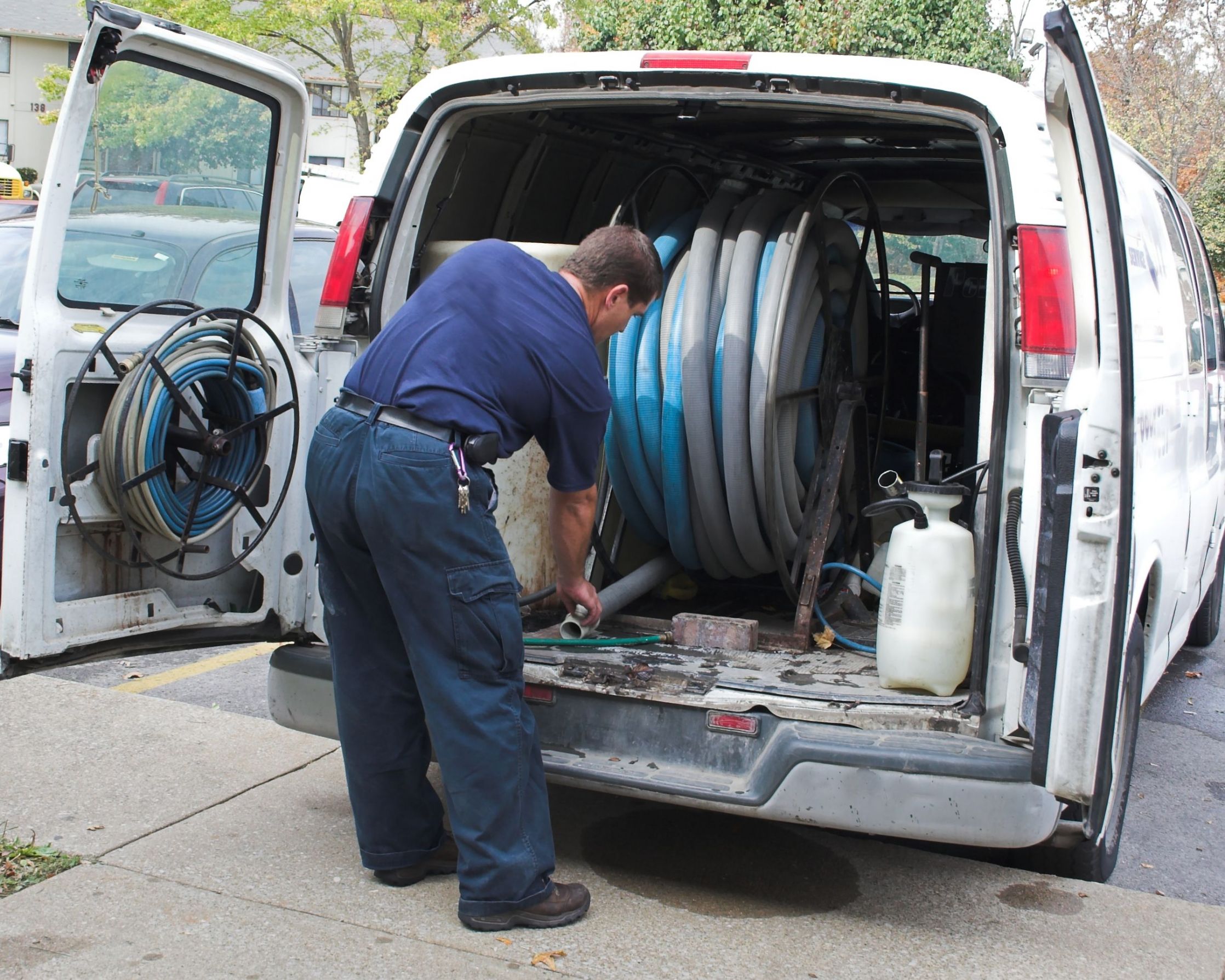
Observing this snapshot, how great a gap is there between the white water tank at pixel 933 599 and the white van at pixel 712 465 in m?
0.06

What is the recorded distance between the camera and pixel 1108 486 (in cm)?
271

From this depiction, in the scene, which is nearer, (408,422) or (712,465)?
(408,422)

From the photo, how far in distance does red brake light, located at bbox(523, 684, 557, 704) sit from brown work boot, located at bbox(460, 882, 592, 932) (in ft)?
1.54

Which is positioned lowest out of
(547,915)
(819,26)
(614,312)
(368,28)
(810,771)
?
(547,915)

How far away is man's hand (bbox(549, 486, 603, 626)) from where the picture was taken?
3301mm

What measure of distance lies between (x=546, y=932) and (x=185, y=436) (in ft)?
5.27

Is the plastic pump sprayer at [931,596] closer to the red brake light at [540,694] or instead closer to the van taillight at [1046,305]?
the van taillight at [1046,305]

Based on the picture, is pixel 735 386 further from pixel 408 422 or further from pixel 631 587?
pixel 408 422

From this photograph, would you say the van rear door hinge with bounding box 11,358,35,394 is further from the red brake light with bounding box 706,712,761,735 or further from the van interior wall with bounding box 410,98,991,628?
the red brake light with bounding box 706,712,761,735

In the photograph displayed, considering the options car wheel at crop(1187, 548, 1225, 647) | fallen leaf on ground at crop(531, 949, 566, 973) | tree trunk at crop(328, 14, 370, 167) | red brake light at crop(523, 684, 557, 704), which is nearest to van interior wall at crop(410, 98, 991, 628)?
red brake light at crop(523, 684, 557, 704)

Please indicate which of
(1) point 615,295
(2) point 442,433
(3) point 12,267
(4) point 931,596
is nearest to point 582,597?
(2) point 442,433

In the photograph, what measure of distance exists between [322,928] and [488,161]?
8.09ft

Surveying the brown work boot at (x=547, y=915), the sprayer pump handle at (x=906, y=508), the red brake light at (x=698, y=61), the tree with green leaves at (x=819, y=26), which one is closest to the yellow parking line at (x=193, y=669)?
the brown work boot at (x=547, y=915)

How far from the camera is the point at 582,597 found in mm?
3496
